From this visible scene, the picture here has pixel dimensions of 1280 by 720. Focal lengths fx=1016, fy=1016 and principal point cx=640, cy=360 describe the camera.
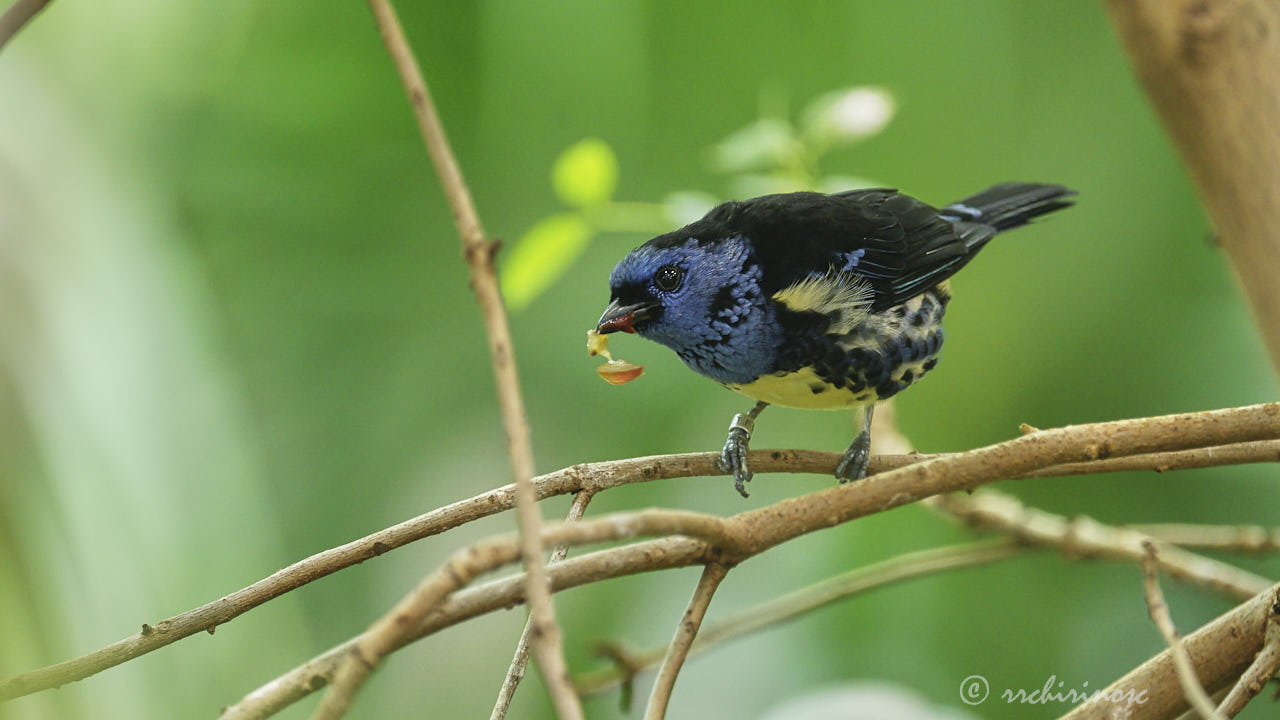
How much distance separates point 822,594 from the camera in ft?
5.80

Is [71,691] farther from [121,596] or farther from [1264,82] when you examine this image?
[1264,82]

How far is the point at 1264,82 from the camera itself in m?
1.38

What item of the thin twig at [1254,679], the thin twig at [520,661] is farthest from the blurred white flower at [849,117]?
the thin twig at [1254,679]

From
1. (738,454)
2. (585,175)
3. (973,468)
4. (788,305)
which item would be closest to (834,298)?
(788,305)

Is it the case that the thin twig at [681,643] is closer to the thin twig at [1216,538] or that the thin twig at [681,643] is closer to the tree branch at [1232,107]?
the tree branch at [1232,107]

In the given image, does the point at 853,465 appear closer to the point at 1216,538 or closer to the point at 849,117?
the point at 849,117

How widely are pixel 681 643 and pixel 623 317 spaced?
2.62 feet

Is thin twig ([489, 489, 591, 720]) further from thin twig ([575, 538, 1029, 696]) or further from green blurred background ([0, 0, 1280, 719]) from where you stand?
green blurred background ([0, 0, 1280, 719])

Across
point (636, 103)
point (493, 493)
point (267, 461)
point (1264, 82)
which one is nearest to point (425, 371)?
point (267, 461)

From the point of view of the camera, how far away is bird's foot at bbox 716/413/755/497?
144 centimetres

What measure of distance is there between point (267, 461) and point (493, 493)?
1.84 metres

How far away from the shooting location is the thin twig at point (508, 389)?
653mm

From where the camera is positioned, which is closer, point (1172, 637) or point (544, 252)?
point (1172, 637)

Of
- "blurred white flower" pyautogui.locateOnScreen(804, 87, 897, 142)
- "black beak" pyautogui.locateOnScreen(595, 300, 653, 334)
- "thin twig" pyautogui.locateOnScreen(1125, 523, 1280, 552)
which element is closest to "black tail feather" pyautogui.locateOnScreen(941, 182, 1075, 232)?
"blurred white flower" pyautogui.locateOnScreen(804, 87, 897, 142)
